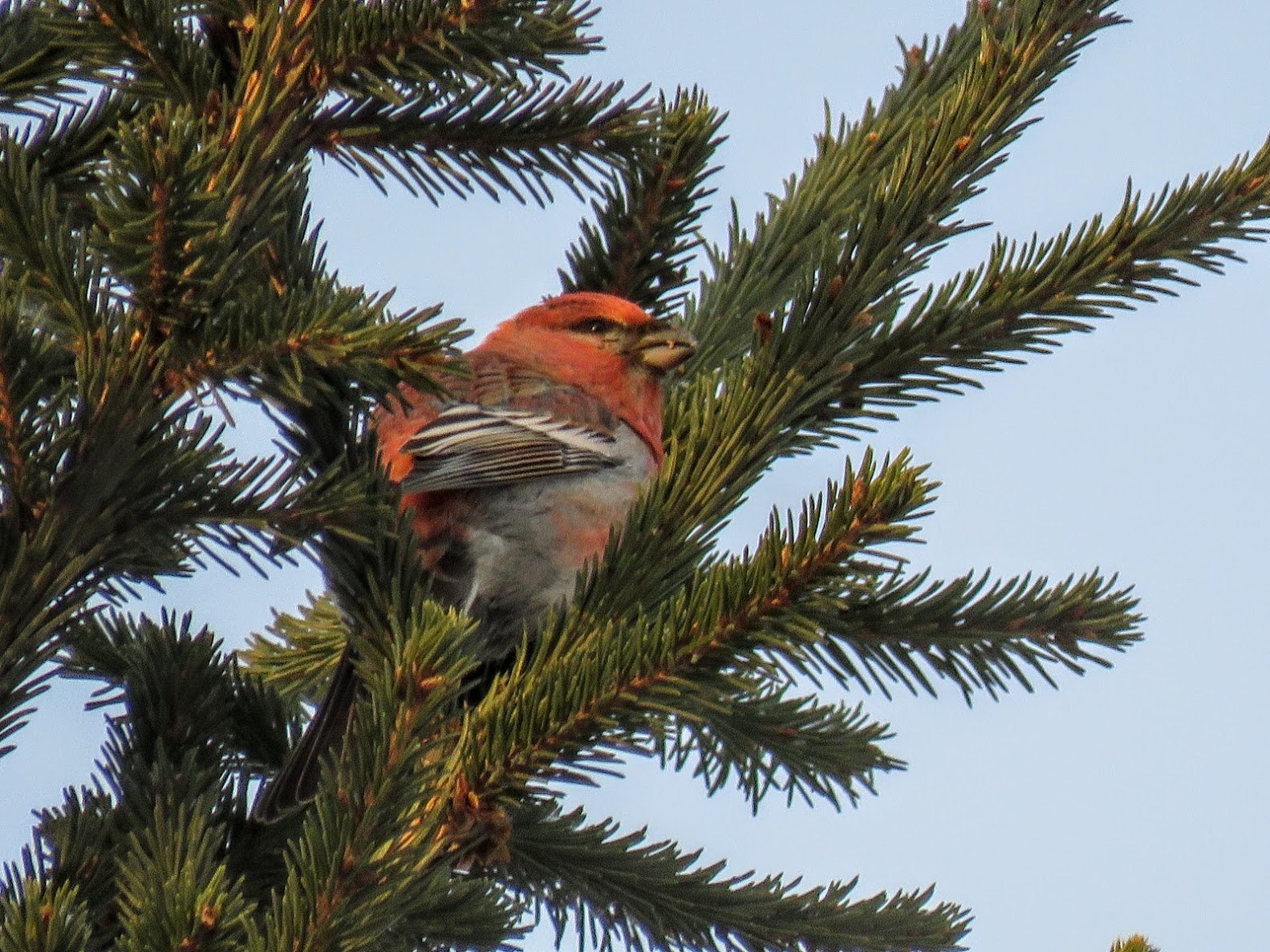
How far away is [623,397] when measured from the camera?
3.84 metres

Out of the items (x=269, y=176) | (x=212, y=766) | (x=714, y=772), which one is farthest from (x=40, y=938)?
(x=714, y=772)

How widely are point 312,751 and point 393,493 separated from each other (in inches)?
19.3

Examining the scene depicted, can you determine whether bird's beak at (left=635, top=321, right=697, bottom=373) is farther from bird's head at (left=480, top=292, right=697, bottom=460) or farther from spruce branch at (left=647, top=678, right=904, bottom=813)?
spruce branch at (left=647, top=678, right=904, bottom=813)

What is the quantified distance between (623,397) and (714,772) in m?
1.45

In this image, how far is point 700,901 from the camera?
7.00 ft

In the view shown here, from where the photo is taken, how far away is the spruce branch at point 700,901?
2.12 meters

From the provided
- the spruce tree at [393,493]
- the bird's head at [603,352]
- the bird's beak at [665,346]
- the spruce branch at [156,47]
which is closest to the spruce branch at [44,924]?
the spruce tree at [393,493]

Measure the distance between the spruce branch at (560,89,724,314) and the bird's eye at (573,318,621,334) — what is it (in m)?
0.40

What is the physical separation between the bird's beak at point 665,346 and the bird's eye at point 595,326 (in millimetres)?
106

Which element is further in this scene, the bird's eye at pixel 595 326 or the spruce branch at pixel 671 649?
the bird's eye at pixel 595 326

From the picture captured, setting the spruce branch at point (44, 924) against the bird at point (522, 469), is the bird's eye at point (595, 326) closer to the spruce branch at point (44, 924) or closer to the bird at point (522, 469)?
the bird at point (522, 469)

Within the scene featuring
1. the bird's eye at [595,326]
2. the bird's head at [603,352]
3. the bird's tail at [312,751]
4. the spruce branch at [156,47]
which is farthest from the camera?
the bird's eye at [595,326]

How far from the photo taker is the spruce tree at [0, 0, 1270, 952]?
1523 mm

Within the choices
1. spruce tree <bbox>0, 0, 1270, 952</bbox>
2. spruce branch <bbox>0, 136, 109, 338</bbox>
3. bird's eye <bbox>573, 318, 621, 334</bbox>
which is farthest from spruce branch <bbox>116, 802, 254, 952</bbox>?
bird's eye <bbox>573, 318, 621, 334</bbox>
